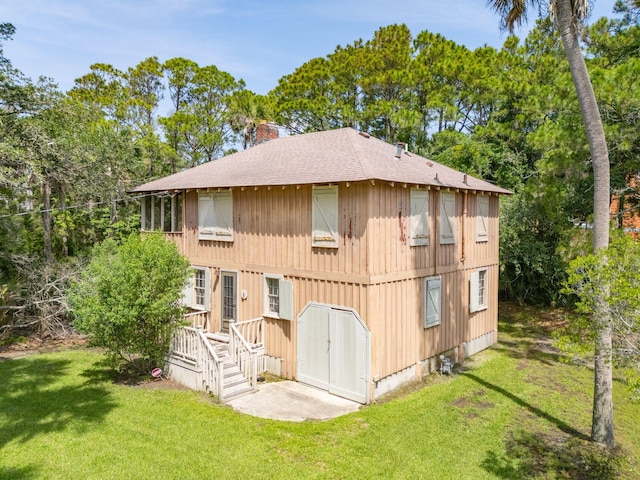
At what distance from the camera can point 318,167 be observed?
11.0 m

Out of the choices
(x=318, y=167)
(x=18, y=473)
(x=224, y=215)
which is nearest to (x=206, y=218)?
(x=224, y=215)

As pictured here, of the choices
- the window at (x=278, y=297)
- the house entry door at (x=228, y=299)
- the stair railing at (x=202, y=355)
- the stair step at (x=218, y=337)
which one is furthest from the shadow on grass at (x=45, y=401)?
the window at (x=278, y=297)

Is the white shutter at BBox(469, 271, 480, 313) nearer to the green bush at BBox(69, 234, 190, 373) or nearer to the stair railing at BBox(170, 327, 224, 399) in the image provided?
the stair railing at BBox(170, 327, 224, 399)

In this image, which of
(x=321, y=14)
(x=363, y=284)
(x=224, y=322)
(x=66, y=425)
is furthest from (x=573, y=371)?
(x=321, y=14)

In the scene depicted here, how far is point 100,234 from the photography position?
66.0 ft

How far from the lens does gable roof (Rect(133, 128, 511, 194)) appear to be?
33.5ft

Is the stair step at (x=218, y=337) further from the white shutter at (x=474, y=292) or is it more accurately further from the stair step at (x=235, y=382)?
the white shutter at (x=474, y=292)

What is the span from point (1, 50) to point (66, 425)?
11084mm

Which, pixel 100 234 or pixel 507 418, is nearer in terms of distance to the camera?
pixel 507 418

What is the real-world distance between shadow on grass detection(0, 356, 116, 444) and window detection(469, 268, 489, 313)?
414 inches

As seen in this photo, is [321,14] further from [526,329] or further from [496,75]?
[526,329]

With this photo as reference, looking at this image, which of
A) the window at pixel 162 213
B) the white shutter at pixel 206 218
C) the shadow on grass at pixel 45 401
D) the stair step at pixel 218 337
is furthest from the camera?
the window at pixel 162 213

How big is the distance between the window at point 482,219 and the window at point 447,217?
5.61ft

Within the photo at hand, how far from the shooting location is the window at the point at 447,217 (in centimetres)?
1200
